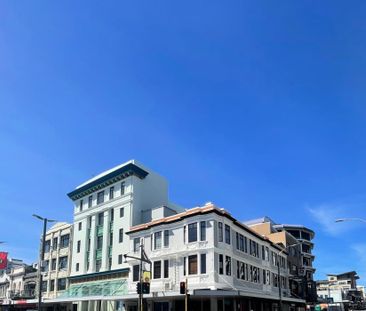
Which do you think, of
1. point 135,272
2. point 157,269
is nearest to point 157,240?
point 157,269

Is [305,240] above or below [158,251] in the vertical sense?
above

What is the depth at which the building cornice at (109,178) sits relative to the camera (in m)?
60.5

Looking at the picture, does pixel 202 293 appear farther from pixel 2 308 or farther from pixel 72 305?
pixel 2 308

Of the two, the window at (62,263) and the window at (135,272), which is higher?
the window at (62,263)

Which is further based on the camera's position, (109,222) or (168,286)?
(109,222)

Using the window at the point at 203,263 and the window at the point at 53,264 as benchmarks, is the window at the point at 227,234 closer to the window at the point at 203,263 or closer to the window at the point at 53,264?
the window at the point at 203,263

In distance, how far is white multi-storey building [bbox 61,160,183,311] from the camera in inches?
2255

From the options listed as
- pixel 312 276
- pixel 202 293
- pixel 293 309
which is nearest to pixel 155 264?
pixel 202 293

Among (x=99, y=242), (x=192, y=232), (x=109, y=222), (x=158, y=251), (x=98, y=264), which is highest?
(x=109, y=222)

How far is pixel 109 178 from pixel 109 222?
6.40 meters

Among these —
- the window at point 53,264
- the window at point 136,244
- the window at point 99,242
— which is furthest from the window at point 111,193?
the window at point 53,264

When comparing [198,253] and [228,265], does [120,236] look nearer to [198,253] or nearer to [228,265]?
[198,253]

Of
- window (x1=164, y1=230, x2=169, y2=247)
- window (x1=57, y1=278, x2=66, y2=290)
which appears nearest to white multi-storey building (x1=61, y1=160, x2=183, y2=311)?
window (x1=57, y1=278, x2=66, y2=290)

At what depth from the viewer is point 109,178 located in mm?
63688
